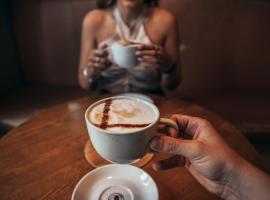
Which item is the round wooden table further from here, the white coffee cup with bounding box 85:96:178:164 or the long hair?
the long hair

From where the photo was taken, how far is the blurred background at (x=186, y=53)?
196 centimetres

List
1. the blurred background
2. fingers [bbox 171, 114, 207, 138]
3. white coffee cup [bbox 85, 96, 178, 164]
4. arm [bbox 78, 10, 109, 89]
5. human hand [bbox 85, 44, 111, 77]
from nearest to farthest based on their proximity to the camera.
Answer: white coffee cup [bbox 85, 96, 178, 164], fingers [bbox 171, 114, 207, 138], human hand [bbox 85, 44, 111, 77], arm [bbox 78, 10, 109, 89], the blurred background

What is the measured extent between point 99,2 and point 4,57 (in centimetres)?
83

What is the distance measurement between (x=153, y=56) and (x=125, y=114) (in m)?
0.63

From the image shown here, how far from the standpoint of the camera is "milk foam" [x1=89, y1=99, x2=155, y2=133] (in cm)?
66

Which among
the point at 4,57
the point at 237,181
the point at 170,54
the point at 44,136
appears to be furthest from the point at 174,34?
the point at 4,57

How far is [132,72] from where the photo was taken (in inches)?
62.1

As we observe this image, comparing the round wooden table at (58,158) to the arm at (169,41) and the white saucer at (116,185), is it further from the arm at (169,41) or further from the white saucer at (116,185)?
the arm at (169,41)

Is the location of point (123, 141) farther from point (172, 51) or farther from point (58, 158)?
point (172, 51)

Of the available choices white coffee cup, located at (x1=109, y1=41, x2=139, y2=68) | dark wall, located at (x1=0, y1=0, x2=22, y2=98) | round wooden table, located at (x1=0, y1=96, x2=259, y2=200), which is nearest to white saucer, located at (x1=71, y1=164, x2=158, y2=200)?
round wooden table, located at (x1=0, y1=96, x2=259, y2=200)

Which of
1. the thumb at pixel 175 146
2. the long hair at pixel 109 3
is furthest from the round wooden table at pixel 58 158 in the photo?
the long hair at pixel 109 3

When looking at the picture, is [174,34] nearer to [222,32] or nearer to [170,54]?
[170,54]

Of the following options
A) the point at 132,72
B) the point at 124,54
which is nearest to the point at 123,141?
the point at 124,54

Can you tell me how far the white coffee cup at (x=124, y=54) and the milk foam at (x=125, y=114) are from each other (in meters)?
0.44
